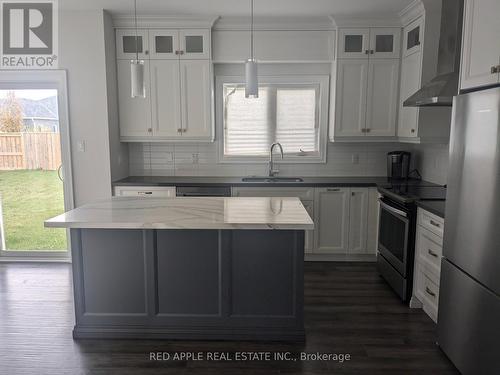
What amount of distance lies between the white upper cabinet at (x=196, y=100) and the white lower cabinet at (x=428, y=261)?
2.42 metres

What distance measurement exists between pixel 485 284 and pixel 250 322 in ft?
4.77

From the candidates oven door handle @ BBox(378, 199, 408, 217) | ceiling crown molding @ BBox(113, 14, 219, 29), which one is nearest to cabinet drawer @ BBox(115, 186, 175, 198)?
ceiling crown molding @ BBox(113, 14, 219, 29)

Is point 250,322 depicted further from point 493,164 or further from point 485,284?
point 493,164

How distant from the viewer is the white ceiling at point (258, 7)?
3.53m

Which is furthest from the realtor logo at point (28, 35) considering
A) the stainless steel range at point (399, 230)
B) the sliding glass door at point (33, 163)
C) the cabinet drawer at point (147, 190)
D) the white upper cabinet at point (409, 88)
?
the stainless steel range at point (399, 230)

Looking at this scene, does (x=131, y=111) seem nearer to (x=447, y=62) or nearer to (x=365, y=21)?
(x=365, y=21)

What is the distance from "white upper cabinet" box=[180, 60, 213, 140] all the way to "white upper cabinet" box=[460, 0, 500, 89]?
2.55 meters

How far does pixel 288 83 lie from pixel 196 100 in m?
1.15

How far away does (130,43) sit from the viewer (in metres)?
4.02

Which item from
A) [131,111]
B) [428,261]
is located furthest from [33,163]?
[428,261]

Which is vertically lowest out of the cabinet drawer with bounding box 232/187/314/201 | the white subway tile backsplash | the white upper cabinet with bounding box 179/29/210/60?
the cabinet drawer with bounding box 232/187/314/201

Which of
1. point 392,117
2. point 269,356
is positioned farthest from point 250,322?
point 392,117

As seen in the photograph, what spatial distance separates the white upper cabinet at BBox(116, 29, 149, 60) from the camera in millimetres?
4000

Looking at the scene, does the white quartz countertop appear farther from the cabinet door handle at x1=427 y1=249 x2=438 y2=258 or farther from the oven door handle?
the cabinet door handle at x1=427 y1=249 x2=438 y2=258
